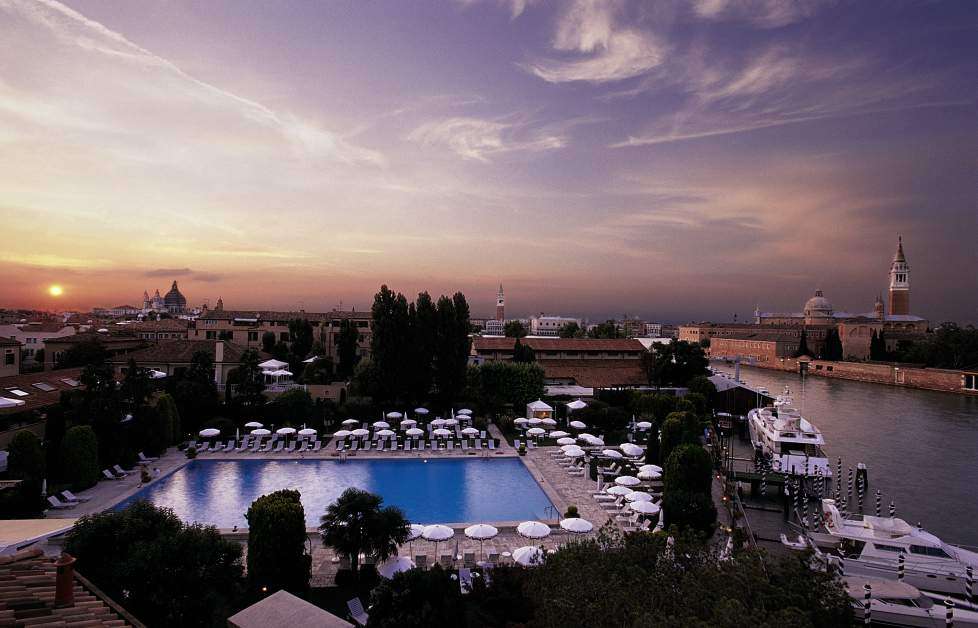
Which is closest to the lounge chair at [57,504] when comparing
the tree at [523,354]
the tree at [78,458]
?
the tree at [78,458]

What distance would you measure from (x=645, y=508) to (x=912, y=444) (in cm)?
2302

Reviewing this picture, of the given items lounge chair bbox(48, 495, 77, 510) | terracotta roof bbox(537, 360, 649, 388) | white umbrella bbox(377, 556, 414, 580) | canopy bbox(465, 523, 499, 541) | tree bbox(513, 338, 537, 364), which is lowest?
lounge chair bbox(48, 495, 77, 510)

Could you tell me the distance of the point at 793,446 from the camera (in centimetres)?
2150

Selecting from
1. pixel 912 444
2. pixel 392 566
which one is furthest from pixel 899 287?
Result: pixel 392 566

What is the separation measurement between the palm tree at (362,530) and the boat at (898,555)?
387 inches

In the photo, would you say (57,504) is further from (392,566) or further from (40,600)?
(40,600)

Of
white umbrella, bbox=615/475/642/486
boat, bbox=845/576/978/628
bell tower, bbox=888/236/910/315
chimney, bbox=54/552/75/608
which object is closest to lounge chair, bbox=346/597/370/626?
chimney, bbox=54/552/75/608

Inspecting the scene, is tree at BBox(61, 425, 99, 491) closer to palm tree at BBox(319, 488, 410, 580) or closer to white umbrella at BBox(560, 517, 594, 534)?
palm tree at BBox(319, 488, 410, 580)

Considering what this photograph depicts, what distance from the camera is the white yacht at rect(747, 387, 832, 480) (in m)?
20.6

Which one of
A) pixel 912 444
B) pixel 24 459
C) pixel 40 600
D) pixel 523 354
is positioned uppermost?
pixel 523 354

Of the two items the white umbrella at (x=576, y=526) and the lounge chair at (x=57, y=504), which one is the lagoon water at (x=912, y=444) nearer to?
the white umbrella at (x=576, y=526)

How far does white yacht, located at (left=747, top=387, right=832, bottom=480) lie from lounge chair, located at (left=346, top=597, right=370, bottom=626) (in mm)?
16073

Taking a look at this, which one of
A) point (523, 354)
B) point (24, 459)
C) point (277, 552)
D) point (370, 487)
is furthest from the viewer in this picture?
point (523, 354)

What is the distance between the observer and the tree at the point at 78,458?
1712 centimetres
